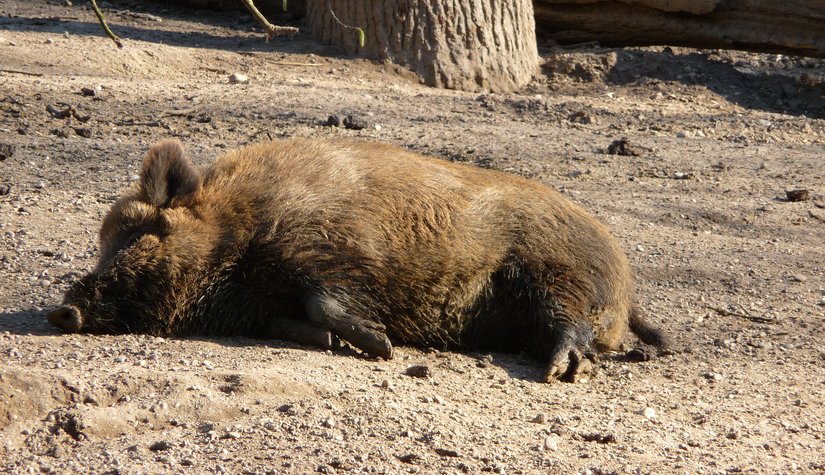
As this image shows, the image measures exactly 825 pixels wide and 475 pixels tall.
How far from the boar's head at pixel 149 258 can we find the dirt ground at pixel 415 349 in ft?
0.51

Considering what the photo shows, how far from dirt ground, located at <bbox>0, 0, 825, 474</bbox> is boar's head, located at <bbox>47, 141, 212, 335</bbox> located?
15 centimetres

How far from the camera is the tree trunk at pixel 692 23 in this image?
11359 mm

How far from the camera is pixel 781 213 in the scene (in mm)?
7805

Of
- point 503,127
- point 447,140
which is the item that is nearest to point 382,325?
point 447,140

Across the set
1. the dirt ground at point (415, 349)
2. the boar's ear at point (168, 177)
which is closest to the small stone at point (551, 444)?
the dirt ground at point (415, 349)

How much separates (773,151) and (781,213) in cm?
160

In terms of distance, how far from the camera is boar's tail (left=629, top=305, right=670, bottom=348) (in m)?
5.54

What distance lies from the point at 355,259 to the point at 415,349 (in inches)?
23.1

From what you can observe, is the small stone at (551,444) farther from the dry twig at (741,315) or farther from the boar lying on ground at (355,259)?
the dry twig at (741,315)

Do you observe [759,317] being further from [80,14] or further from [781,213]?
[80,14]

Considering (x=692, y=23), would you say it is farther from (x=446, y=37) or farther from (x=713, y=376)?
(x=713, y=376)

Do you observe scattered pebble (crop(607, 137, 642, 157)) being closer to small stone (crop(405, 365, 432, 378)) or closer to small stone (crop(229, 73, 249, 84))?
small stone (crop(229, 73, 249, 84))

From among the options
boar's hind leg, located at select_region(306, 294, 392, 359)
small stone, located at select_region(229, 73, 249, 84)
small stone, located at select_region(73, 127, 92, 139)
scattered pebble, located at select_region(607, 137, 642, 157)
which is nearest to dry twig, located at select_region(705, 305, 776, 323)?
boar's hind leg, located at select_region(306, 294, 392, 359)

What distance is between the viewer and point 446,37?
10.2 m
